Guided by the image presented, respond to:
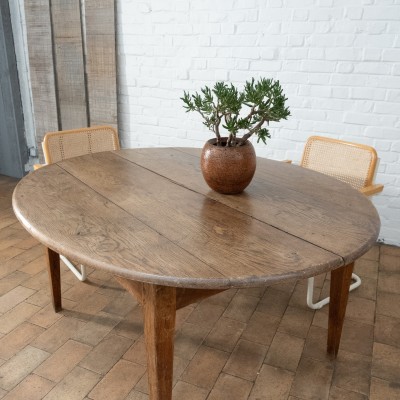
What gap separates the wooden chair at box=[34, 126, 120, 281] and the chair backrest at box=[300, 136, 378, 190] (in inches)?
41.3

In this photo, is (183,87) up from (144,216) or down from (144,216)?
up

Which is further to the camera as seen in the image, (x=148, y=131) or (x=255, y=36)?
(x=148, y=131)

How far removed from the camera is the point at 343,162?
190 centimetres

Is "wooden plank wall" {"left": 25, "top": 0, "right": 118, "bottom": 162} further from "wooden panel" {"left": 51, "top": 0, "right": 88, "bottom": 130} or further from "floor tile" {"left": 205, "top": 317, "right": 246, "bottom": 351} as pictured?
"floor tile" {"left": 205, "top": 317, "right": 246, "bottom": 351}

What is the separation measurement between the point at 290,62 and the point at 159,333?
2.02 metres

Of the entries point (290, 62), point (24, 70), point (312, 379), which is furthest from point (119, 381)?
point (24, 70)

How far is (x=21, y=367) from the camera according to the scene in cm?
157

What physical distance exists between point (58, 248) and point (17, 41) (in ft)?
9.77

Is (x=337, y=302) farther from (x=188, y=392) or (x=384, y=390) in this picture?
(x=188, y=392)

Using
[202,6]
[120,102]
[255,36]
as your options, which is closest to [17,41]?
[120,102]

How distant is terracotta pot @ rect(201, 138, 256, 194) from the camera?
1.30 m

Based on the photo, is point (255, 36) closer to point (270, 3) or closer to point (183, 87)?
point (270, 3)

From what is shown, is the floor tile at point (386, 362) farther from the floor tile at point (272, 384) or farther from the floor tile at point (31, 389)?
the floor tile at point (31, 389)

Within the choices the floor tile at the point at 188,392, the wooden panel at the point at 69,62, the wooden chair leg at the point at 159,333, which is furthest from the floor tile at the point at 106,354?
the wooden panel at the point at 69,62
